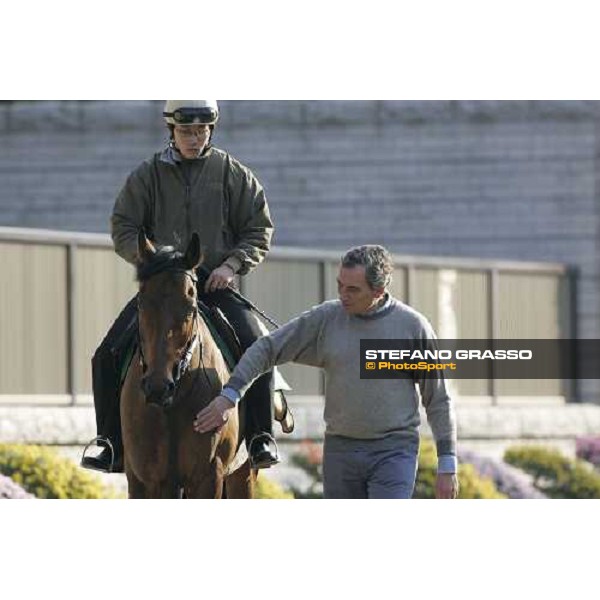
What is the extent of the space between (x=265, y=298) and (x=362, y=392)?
867 cm

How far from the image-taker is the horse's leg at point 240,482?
12281mm

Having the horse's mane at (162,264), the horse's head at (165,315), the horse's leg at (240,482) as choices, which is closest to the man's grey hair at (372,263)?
the horse's head at (165,315)

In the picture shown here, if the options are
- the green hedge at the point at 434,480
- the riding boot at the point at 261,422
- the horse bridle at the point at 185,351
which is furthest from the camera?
the green hedge at the point at 434,480

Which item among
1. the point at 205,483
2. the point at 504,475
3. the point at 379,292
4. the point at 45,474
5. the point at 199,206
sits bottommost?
the point at 504,475

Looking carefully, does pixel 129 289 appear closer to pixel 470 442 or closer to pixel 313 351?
pixel 470 442

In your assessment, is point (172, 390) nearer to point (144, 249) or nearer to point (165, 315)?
point (165, 315)

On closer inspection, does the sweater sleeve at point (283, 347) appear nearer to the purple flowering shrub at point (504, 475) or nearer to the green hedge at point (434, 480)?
the green hedge at point (434, 480)

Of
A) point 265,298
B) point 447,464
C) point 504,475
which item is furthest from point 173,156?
point 504,475

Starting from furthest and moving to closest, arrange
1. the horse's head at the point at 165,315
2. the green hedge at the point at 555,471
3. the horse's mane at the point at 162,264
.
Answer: the green hedge at the point at 555,471
the horse's mane at the point at 162,264
the horse's head at the point at 165,315

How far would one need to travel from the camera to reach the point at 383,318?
10.2 m

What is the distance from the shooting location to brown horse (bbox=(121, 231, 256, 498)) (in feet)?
35.8

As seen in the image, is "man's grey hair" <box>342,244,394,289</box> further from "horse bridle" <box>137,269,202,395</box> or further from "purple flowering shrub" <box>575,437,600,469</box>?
"purple flowering shrub" <box>575,437,600,469</box>

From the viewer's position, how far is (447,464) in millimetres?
9797

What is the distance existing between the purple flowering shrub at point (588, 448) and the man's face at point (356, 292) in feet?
30.8
